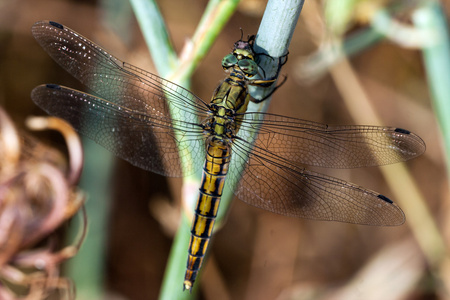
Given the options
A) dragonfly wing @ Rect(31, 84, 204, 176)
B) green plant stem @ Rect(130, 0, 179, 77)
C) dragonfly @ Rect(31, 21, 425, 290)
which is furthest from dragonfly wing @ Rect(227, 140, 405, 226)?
green plant stem @ Rect(130, 0, 179, 77)

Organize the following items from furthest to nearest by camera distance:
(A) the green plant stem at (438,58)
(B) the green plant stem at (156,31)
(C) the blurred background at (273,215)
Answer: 1. (C) the blurred background at (273,215)
2. (A) the green plant stem at (438,58)
3. (B) the green plant stem at (156,31)

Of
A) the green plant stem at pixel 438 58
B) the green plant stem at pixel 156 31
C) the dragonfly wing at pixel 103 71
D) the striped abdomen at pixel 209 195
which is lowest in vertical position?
the striped abdomen at pixel 209 195

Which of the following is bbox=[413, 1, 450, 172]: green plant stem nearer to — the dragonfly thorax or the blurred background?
the dragonfly thorax

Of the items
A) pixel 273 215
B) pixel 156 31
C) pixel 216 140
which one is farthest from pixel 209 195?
pixel 273 215

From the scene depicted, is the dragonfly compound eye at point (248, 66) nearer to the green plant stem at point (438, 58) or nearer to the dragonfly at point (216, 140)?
the dragonfly at point (216, 140)

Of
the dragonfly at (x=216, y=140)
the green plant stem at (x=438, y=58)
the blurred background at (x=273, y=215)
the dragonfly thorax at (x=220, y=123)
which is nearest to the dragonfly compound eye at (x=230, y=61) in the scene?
the dragonfly at (x=216, y=140)

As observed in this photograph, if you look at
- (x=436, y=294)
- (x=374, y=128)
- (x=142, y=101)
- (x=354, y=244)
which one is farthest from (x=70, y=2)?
(x=436, y=294)

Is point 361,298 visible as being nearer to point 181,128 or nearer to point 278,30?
point 181,128
